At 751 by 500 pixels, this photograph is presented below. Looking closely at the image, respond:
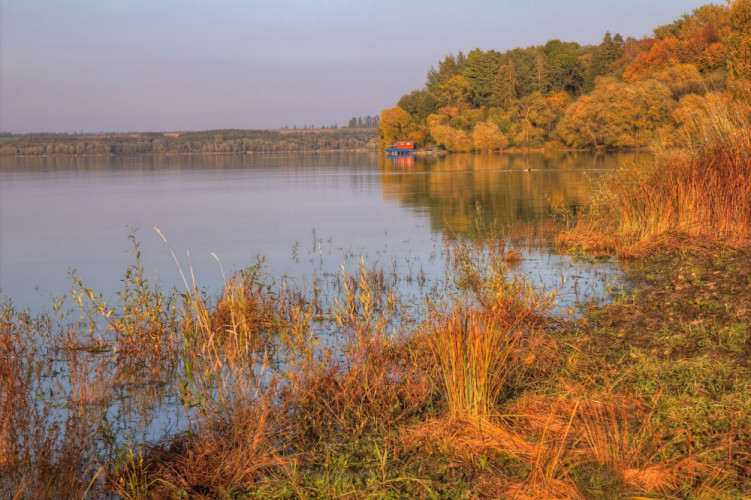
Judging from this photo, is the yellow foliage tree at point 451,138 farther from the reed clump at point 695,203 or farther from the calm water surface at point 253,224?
the reed clump at point 695,203

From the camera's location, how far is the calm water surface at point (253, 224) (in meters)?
13.8

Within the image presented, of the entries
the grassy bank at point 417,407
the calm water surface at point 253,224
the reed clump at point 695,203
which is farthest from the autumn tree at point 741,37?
the grassy bank at point 417,407

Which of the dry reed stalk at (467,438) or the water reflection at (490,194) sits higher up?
the water reflection at (490,194)

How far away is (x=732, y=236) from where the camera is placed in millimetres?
10414

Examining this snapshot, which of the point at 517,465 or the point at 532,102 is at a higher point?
the point at 532,102

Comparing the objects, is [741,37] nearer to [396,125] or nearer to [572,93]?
[572,93]

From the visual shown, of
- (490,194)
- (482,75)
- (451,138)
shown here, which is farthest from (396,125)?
(490,194)

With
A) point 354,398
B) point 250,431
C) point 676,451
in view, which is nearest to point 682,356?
point 676,451

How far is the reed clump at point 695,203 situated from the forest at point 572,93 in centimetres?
2062

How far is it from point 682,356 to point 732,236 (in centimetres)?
553

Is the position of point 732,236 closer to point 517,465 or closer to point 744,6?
point 517,465

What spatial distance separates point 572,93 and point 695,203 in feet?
306

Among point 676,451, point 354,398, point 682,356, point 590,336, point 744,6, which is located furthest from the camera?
point 744,6

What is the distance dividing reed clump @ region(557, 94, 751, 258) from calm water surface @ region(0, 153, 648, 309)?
4.52 ft
